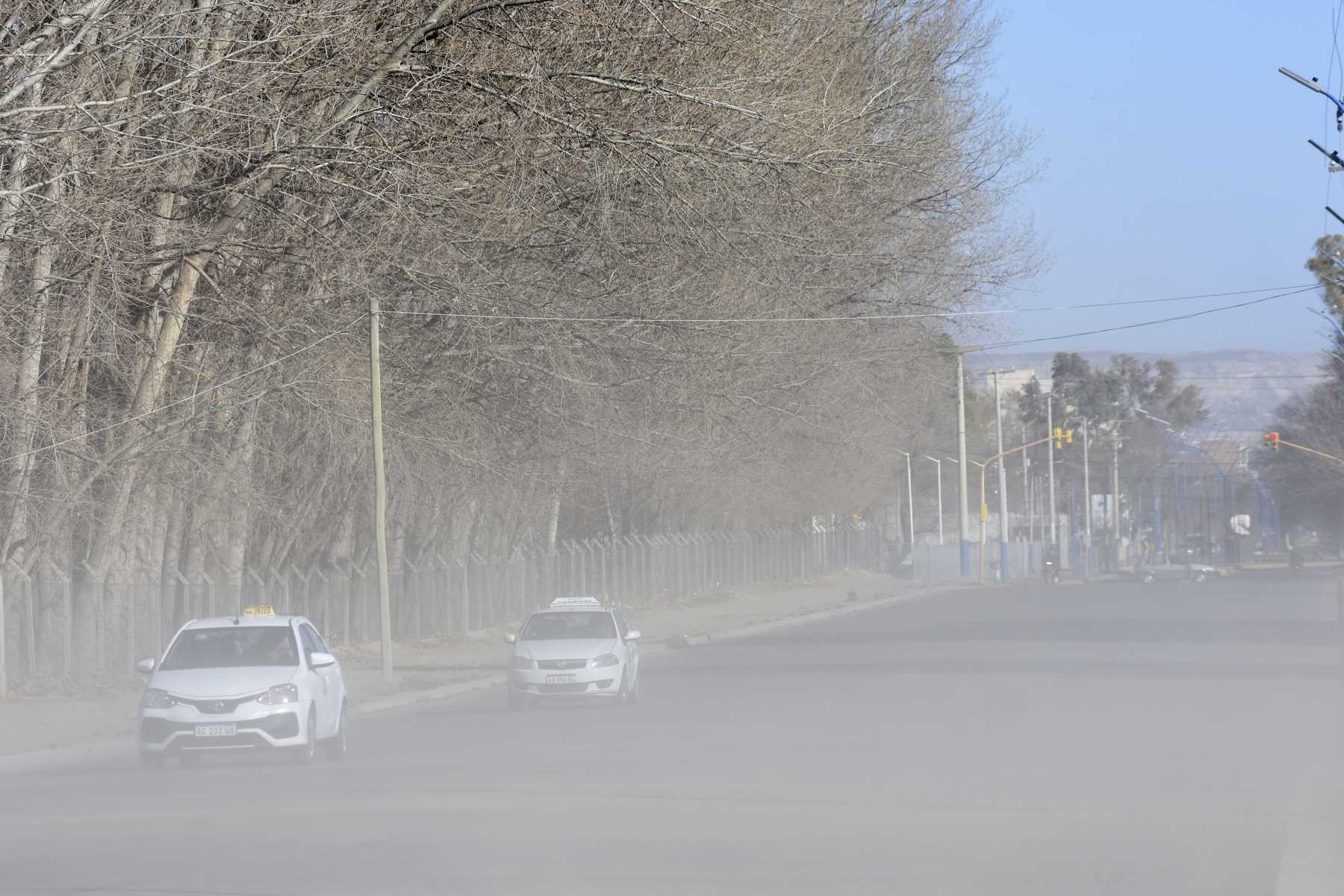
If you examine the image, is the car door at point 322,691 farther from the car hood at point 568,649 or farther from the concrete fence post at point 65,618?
the concrete fence post at point 65,618

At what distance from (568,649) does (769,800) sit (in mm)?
10617

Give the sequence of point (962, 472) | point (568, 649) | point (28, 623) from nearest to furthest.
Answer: point (568, 649)
point (28, 623)
point (962, 472)

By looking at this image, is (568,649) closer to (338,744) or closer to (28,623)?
(338,744)

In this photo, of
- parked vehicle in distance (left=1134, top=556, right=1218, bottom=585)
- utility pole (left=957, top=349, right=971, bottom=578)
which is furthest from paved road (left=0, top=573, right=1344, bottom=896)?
parked vehicle in distance (left=1134, top=556, right=1218, bottom=585)

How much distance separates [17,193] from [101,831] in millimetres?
8460

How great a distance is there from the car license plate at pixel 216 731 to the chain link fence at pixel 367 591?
9210 mm

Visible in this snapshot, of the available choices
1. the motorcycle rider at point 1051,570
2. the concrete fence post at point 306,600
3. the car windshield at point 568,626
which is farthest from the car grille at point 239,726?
the motorcycle rider at point 1051,570

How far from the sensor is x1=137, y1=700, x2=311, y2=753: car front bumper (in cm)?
1641

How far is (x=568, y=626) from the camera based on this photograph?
24953 millimetres

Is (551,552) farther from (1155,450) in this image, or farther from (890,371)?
(1155,450)

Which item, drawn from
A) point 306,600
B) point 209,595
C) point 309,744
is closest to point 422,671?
point 209,595

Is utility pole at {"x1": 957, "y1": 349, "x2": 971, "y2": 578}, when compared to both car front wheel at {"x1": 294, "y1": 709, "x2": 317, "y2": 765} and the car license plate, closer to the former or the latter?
car front wheel at {"x1": 294, "y1": 709, "x2": 317, "y2": 765}

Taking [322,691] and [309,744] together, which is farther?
[322,691]

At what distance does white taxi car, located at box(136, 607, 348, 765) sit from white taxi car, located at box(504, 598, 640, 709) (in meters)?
5.70
